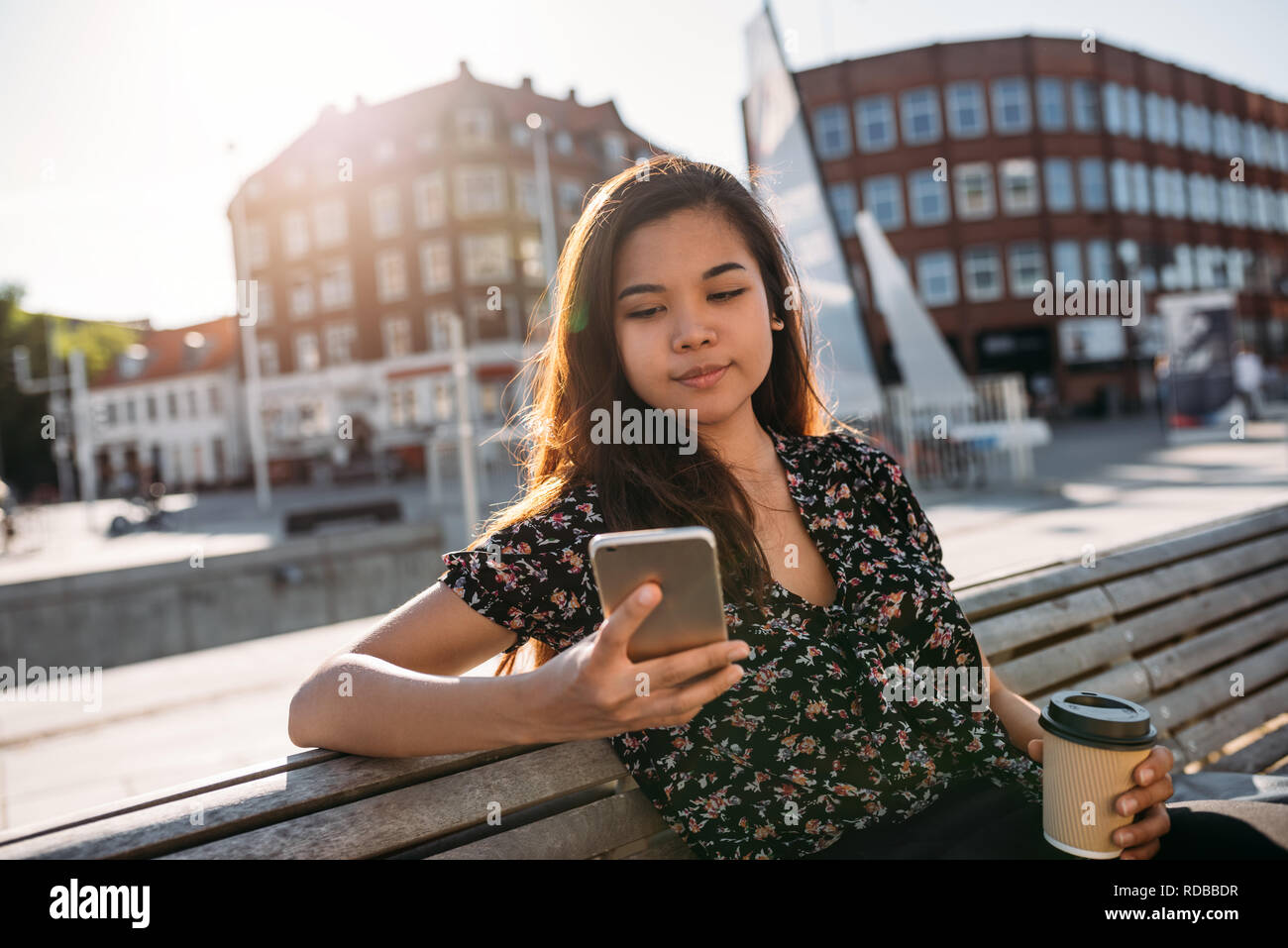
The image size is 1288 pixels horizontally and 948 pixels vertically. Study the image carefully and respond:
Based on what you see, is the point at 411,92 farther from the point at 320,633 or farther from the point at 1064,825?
the point at 1064,825

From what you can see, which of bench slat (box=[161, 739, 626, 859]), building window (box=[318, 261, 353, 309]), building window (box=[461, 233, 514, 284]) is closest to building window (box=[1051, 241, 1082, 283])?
building window (box=[461, 233, 514, 284])

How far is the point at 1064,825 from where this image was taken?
1.44m

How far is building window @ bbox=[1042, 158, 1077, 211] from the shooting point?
3384cm

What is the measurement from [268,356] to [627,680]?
4699cm

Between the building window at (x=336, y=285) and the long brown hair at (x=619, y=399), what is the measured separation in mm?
41574

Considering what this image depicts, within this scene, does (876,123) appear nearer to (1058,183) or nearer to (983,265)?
(983,265)

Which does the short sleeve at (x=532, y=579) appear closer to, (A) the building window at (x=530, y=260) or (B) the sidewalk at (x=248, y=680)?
(B) the sidewalk at (x=248, y=680)

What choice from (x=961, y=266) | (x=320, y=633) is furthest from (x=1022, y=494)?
(x=961, y=266)

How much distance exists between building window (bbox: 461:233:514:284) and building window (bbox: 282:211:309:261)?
363 inches

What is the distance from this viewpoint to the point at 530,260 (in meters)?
38.9

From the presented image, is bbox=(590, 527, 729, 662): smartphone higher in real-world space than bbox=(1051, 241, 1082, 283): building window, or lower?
lower

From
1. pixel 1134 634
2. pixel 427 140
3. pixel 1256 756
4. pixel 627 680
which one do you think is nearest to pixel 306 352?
pixel 427 140

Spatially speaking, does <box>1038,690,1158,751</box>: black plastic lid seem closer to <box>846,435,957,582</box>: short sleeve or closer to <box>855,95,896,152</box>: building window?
<box>846,435,957,582</box>: short sleeve
